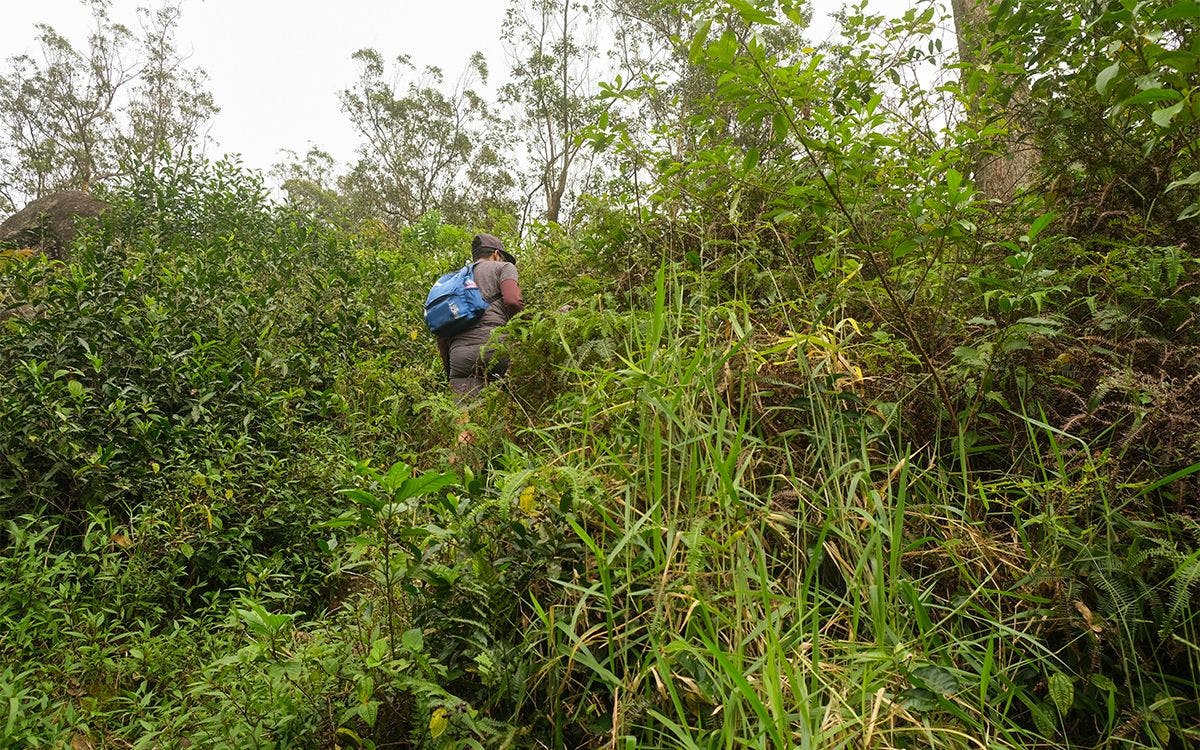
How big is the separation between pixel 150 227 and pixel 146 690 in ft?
18.5

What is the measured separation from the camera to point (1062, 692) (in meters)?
1.52

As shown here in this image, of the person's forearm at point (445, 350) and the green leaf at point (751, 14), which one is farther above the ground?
the green leaf at point (751, 14)

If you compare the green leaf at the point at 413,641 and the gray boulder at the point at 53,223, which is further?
the gray boulder at the point at 53,223

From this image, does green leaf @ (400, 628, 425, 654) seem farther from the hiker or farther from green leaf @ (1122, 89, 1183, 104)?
the hiker

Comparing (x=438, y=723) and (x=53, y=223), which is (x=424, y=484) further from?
(x=53, y=223)

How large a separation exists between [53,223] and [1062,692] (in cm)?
1153

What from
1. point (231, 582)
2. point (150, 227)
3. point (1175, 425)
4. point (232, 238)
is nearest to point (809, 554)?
point (1175, 425)

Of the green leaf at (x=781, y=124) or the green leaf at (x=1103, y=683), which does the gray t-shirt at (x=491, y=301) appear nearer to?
the green leaf at (x=781, y=124)

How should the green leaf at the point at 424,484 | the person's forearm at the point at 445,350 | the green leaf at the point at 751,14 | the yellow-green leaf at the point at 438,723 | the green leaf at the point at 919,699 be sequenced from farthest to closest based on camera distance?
1. the person's forearm at the point at 445,350
2. the green leaf at the point at 751,14
3. the green leaf at the point at 424,484
4. the yellow-green leaf at the point at 438,723
5. the green leaf at the point at 919,699

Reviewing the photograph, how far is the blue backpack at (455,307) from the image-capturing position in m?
4.75

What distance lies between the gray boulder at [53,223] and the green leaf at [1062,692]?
10.4 metres

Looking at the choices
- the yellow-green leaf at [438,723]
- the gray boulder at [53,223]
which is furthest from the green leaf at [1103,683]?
the gray boulder at [53,223]

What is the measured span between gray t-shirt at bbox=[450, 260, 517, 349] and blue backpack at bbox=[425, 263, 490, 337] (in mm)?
43

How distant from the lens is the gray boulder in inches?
340
